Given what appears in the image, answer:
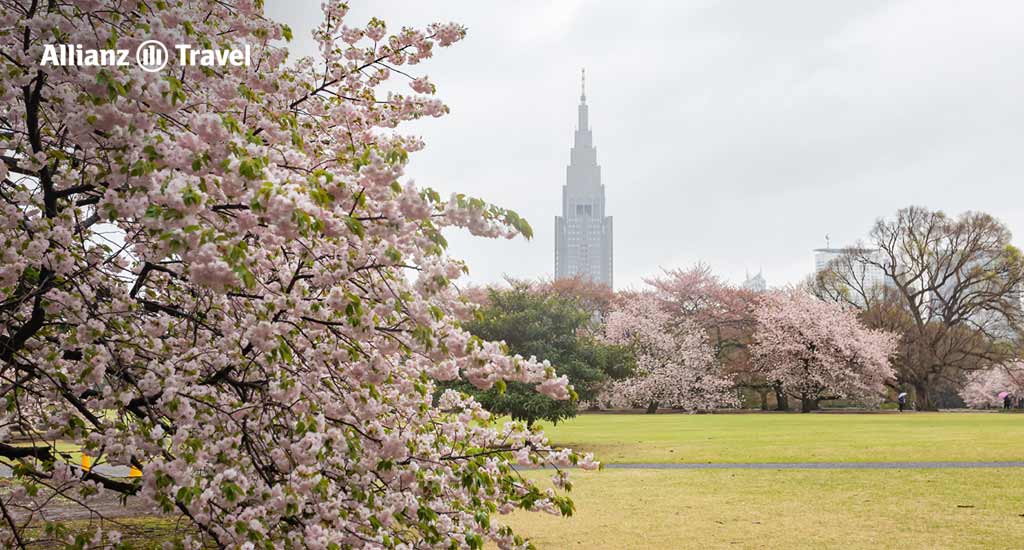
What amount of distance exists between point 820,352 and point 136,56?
48122mm

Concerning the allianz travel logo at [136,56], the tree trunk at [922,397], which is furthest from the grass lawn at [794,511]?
the tree trunk at [922,397]

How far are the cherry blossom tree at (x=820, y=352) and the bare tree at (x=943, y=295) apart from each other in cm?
351

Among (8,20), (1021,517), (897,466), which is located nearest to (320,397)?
(8,20)

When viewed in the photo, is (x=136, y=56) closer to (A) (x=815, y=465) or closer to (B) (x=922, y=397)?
(A) (x=815, y=465)

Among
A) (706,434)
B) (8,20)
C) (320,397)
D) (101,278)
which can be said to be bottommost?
(706,434)

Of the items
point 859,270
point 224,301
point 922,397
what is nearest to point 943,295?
point 859,270

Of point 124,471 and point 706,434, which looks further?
point 706,434

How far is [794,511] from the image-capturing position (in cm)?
1039

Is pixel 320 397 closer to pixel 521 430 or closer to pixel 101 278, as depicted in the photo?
pixel 101 278

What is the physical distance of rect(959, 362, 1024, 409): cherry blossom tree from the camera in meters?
51.2

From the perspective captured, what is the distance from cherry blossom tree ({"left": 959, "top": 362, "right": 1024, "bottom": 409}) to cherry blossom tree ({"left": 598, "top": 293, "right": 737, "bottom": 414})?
16988mm

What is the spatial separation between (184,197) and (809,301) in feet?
167

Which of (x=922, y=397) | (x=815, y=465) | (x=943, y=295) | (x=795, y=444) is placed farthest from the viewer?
(x=943, y=295)

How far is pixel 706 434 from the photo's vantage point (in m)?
26.0
